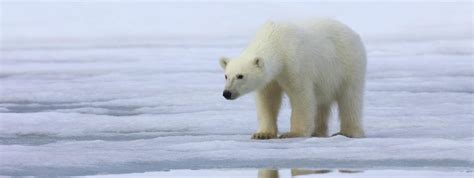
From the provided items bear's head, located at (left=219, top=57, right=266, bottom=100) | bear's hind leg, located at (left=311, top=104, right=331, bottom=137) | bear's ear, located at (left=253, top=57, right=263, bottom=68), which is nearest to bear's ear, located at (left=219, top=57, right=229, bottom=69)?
bear's head, located at (left=219, top=57, right=266, bottom=100)

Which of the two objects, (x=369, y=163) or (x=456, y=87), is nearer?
(x=369, y=163)

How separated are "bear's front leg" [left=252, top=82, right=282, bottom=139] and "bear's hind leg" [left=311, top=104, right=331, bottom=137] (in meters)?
0.52

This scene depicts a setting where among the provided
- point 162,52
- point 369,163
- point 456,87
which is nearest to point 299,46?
point 369,163

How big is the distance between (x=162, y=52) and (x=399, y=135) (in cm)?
782

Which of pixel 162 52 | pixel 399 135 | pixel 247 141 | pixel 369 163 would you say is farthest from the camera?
pixel 162 52

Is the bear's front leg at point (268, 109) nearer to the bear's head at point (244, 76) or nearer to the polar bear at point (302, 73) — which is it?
the polar bear at point (302, 73)

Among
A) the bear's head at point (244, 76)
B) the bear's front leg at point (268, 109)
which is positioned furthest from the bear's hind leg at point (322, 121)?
the bear's head at point (244, 76)

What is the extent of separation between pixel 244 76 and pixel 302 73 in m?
0.44

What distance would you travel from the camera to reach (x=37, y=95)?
393 inches

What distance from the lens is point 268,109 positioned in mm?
7281

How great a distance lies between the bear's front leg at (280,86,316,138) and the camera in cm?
712

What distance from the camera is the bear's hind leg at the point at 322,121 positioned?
7.79m

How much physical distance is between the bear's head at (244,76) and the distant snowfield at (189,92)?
35 centimetres

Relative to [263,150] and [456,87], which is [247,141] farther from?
[456,87]
